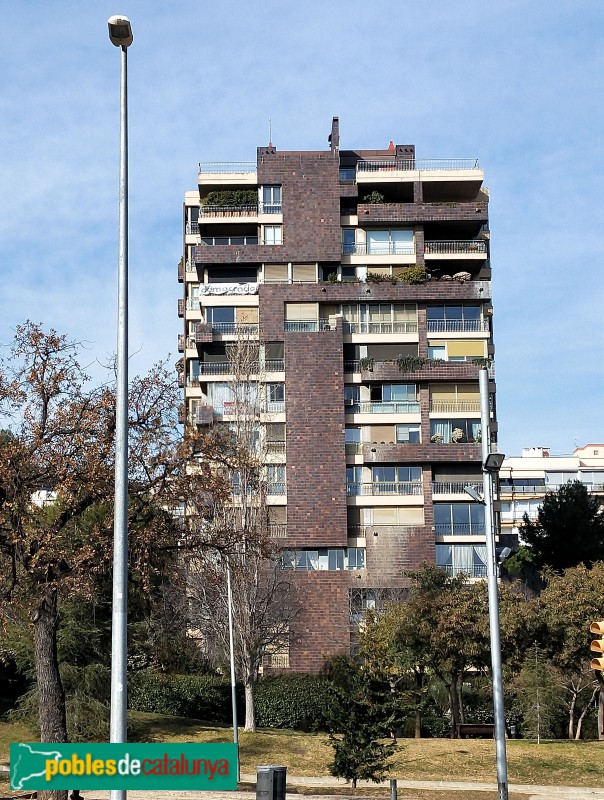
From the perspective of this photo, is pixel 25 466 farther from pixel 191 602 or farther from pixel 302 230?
pixel 302 230

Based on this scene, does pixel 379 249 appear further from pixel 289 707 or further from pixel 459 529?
pixel 289 707

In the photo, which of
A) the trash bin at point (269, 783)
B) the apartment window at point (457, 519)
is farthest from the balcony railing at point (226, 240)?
the trash bin at point (269, 783)

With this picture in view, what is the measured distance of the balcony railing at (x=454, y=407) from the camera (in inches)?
2372

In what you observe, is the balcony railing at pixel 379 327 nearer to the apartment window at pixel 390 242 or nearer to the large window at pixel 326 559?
the apartment window at pixel 390 242

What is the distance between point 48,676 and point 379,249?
1716 inches

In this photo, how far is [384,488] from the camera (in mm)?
58969

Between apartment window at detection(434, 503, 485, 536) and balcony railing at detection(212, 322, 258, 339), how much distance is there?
13653 mm

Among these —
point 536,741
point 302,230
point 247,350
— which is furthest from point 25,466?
point 302,230

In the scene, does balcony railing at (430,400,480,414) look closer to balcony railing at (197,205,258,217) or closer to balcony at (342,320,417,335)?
balcony at (342,320,417,335)

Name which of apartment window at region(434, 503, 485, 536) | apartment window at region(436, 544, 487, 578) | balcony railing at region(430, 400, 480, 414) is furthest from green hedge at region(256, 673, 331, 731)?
balcony railing at region(430, 400, 480, 414)

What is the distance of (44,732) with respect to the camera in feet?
74.7

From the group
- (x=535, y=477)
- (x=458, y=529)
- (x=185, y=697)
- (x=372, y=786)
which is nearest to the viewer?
(x=372, y=786)

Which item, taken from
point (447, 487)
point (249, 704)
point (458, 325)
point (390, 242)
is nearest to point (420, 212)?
point (390, 242)

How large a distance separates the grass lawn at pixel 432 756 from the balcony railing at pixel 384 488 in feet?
62.4
